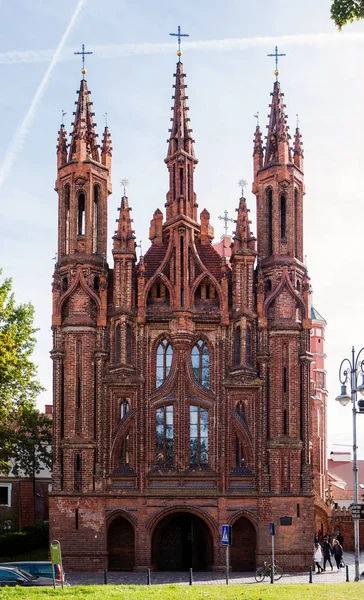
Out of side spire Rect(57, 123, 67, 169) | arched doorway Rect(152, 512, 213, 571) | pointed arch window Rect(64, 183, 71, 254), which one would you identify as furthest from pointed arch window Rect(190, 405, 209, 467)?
side spire Rect(57, 123, 67, 169)

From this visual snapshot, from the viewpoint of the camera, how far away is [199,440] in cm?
4578

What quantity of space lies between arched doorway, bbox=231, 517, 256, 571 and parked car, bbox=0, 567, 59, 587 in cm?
1606

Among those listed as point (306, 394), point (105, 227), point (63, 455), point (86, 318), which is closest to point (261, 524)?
point (306, 394)

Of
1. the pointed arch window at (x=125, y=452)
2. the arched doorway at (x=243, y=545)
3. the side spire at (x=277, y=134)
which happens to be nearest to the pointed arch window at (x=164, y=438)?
the pointed arch window at (x=125, y=452)

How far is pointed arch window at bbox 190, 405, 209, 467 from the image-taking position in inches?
1799

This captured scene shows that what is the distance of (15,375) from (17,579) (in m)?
19.4

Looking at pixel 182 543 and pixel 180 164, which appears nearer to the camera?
pixel 182 543

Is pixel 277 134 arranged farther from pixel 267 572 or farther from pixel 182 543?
pixel 267 572

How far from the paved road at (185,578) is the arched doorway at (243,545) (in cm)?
100

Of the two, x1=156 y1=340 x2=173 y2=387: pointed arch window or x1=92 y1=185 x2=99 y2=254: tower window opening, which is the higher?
x1=92 y1=185 x2=99 y2=254: tower window opening

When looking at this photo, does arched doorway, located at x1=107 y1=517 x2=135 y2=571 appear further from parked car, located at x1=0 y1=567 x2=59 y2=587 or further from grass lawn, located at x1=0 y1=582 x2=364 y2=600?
grass lawn, located at x1=0 y1=582 x2=364 y2=600

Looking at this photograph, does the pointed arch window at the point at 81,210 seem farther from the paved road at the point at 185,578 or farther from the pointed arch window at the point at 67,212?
the paved road at the point at 185,578

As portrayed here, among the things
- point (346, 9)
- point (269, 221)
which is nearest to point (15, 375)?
point (269, 221)

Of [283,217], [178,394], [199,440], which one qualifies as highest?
[283,217]
